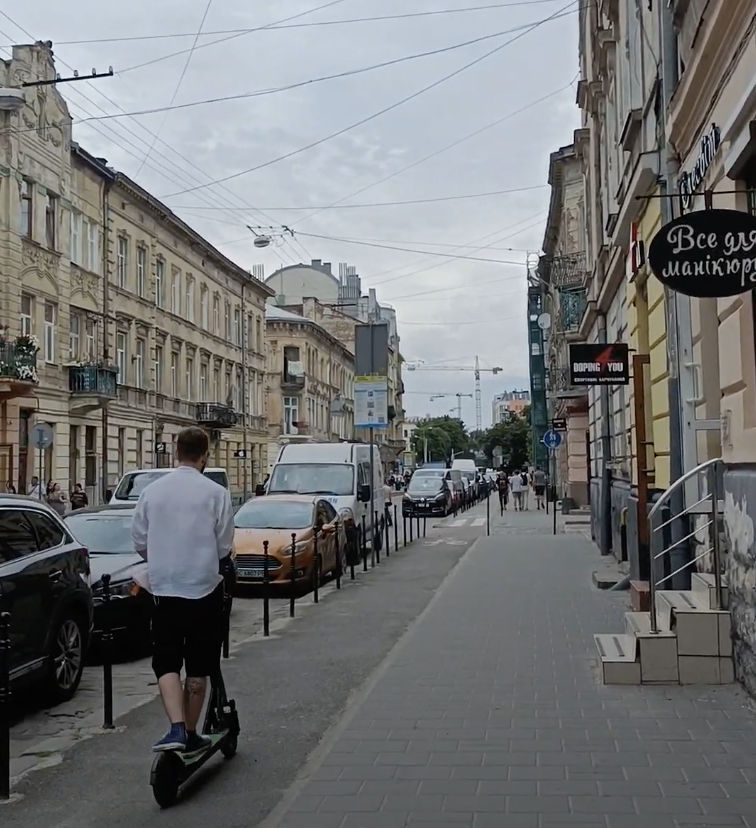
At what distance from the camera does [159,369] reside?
149 feet

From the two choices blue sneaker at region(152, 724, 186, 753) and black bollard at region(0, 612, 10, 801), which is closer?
blue sneaker at region(152, 724, 186, 753)

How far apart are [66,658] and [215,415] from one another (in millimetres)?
42967

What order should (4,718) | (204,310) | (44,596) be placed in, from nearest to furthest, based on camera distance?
(4,718), (44,596), (204,310)

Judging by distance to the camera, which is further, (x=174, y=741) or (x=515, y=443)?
(x=515, y=443)

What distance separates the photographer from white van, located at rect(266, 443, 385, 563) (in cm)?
2088

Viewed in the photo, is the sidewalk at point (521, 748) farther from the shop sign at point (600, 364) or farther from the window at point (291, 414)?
the window at point (291, 414)

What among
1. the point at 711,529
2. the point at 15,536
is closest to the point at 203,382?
the point at 15,536

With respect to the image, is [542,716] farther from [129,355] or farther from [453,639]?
[129,355]

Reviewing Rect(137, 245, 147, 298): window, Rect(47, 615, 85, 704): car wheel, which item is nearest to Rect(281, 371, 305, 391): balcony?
Rect(137, 245, 147, 298): window

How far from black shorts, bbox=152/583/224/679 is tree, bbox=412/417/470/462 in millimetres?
135643

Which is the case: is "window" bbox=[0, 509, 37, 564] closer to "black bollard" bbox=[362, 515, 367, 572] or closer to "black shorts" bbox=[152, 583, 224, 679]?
"black shorts" bbox=[152, 583, 224, 679]

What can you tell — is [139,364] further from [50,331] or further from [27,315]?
[27,315]

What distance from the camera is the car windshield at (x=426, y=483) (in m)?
41.4

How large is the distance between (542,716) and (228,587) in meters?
2.42
